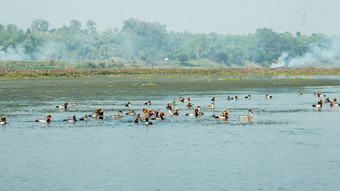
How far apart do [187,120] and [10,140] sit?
14569 mm

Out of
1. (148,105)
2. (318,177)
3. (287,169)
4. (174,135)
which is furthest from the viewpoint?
(148,105)

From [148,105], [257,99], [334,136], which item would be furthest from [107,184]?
[257,99]

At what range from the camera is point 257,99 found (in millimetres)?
64250

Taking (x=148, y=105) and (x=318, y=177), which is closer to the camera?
(x=318, y=177)

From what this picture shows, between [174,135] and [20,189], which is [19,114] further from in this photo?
[20,189]

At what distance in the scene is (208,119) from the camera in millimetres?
44438

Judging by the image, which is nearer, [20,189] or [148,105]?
[20,189]

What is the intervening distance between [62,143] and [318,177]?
1573 cm

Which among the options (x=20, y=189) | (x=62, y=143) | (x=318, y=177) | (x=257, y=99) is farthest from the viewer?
(x=257, y=99)

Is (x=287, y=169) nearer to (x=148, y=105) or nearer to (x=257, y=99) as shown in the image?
(x=148, y=105)

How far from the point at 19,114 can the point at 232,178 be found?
2799 centimetres

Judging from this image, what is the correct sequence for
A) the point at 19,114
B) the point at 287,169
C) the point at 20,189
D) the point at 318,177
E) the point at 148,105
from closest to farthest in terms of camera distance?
the point at 20,189, the point at 318,177, the point at 287,169, the point at 19,114, the point at 148,105

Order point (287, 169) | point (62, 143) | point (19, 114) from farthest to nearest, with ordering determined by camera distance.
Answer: point (19, 114) < point (62, 143) < point (287, 169)

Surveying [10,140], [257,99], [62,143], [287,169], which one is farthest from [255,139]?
[257,99]
